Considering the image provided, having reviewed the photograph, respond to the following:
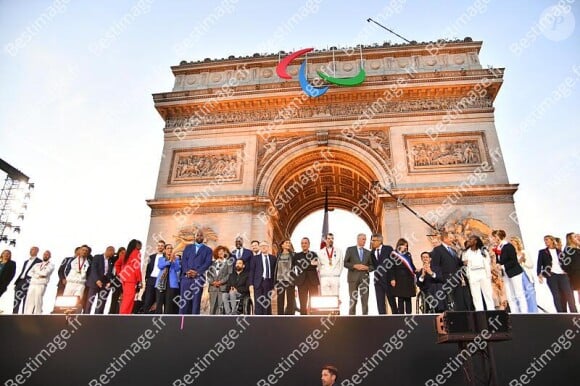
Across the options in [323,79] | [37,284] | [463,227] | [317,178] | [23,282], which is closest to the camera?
[37,284]

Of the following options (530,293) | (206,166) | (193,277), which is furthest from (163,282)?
(206,166)

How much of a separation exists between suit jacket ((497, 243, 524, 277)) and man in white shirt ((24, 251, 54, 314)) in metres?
9.68

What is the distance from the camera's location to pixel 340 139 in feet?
53.0

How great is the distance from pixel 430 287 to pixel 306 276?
2475 mm

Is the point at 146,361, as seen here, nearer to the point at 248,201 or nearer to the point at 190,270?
the point at 190,270

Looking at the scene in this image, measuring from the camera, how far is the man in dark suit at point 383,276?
289 inches

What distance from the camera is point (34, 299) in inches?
314

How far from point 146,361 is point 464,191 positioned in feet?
41.7

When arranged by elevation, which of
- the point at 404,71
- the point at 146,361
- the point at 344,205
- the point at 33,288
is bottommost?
the point at 146,361

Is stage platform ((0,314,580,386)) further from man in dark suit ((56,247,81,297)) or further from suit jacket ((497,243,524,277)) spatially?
man in dark suit ((56,247,81,297))

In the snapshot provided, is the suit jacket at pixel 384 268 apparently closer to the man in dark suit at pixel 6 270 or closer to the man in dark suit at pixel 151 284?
the man in dark suit at pixel 151 284

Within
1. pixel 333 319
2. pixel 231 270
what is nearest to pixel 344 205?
pixel 231 270

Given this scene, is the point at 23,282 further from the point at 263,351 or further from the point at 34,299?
the point at 263,351

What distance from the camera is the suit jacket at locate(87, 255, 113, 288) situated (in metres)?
7.84
